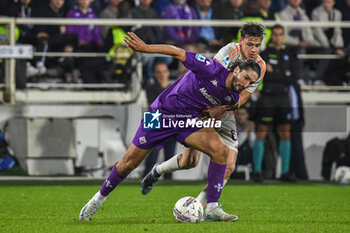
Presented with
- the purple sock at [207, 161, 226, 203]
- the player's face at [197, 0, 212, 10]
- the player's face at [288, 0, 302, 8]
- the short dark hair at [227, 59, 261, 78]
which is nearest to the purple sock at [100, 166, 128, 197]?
the purple sock at [207, 161, 226, 203]

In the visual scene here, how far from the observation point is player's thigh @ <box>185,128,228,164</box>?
8031 millimetres

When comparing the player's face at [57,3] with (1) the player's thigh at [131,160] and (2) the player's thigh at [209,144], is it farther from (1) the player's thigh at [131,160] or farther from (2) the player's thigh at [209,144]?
(2) the player's thigh at [209,144]

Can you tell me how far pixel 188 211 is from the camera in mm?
7891

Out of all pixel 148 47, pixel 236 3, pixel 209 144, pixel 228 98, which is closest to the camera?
pixel 148 47

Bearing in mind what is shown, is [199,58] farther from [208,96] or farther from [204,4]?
[204,4]

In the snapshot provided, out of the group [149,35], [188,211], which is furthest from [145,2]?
[188,211]

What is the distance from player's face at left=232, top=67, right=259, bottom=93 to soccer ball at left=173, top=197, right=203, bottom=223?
1261 mm

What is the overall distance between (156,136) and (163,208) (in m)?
1.80

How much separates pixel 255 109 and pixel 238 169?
4.02ft

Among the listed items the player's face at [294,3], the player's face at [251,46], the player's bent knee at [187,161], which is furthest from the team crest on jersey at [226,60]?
the player's face at [294,3]

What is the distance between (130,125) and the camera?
48.4 ft

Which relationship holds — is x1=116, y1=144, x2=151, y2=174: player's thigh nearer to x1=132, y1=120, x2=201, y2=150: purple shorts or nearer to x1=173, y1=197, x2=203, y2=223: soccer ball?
x1=132, y1=120, x2=201, y2=150: purple shorts

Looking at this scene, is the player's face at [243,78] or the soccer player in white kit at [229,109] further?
the soccer player in white kit at [229,109]

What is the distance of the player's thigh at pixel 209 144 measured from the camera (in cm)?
803
